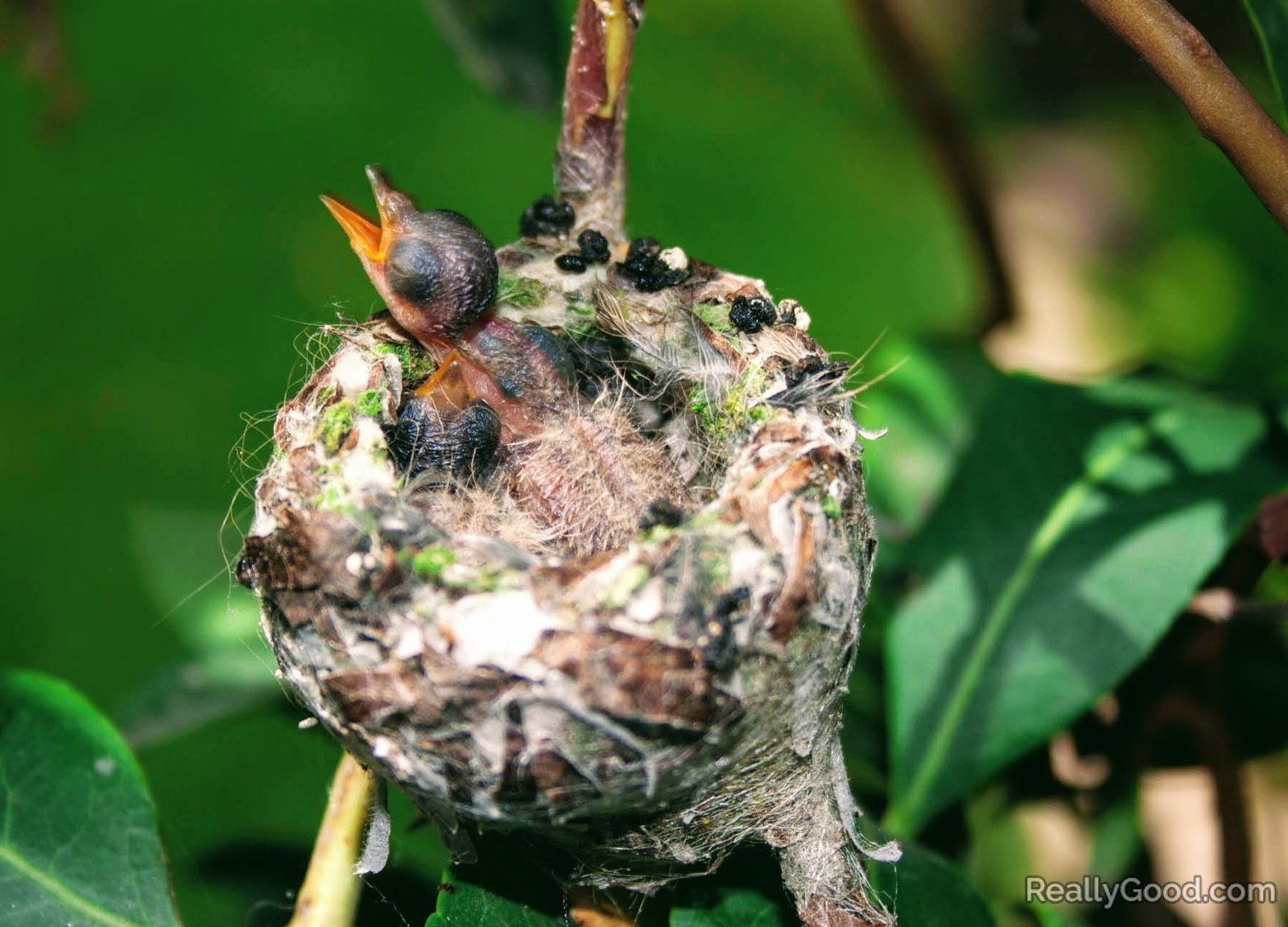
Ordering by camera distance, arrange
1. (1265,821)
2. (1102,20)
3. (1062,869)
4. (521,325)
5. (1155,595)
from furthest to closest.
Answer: (1265,821), (1062,869), (521,325), (1155,595), (1102,20)

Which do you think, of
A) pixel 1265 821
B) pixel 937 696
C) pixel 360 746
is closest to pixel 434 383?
pixel 360 746

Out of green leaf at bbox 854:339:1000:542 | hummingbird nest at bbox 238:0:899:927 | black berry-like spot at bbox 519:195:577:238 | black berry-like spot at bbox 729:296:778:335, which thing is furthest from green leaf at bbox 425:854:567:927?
green leaf at bbox 854:339:1000:542

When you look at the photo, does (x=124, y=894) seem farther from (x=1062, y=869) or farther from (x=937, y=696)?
(x=1062, y=869)

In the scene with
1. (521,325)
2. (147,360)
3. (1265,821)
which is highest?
(521,325)

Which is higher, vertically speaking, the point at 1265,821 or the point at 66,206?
the point at 66,206

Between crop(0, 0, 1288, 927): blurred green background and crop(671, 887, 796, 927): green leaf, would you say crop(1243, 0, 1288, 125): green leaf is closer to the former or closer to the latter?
crop(671, 887, 796, 927): green leaf

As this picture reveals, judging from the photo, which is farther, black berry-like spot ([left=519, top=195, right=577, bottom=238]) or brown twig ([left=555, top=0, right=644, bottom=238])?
black berry-like spot ([left=519, top=195, right=577, bottom=238])

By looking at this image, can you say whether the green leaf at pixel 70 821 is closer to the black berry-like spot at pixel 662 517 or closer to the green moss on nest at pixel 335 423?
the green moss on nest at pixel 335 423
